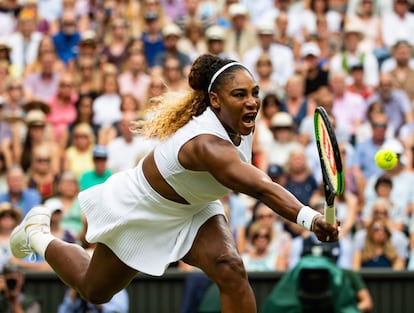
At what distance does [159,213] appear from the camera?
7184 mm

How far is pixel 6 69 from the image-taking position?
13406mm

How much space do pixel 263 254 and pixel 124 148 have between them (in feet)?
7.29

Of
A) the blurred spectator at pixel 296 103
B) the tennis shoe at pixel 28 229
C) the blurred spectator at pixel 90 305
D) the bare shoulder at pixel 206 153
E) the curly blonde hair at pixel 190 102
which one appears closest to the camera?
the bare shoulder at pixel 206 153

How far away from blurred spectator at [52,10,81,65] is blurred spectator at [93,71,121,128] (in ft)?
3.68

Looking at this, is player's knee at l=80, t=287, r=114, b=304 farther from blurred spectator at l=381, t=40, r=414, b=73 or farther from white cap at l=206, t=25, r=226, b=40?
blurred spectator at l=381, t=40, r=414, b=73

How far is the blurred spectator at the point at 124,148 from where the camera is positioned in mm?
12220

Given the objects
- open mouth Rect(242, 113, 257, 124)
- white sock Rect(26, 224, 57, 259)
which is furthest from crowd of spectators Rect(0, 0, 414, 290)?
open mouth Rect(242, 113, 257, 124)

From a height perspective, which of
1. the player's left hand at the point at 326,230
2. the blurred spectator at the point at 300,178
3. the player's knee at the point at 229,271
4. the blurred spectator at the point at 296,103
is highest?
the blurred spectator at the point at 296,103

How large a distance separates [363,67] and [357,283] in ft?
11.9

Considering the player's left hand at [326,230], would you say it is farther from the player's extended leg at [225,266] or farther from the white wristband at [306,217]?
the player's extended leg at [225,266]

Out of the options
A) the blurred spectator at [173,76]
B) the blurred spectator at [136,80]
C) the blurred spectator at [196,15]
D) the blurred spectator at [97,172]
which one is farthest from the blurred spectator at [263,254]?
the blurred spectator at [196,15]

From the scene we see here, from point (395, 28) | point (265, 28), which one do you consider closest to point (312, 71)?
point (265, 28)

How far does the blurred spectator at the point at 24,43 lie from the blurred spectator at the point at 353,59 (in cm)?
346

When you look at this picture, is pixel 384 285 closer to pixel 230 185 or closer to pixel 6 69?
pixel 230 185
